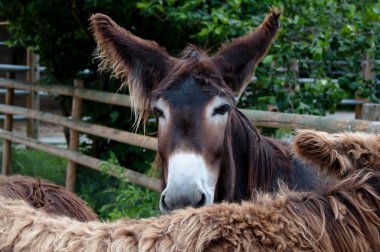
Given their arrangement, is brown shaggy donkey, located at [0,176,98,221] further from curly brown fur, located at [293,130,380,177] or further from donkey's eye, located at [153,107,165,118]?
curly brown fur, located at [293,130,380,177]

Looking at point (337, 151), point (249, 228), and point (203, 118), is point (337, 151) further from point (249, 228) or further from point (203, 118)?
point (203, 118)

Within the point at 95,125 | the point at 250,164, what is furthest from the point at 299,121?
the point at 95,125

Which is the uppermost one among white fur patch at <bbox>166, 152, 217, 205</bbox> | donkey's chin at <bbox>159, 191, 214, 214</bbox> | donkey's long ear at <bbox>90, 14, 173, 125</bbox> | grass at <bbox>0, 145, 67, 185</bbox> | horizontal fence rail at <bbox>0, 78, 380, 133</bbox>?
donkey's long ear at <bbox>90, 14, 173, 125</bbox>

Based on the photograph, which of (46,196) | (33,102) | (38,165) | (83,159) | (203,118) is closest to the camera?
(46,196)

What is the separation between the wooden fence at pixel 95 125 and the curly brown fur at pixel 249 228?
7.42 ft

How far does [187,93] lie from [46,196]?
94 cm

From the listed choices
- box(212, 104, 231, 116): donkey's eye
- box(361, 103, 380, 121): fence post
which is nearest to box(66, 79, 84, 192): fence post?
box(361, 103, 380, 121): fence post

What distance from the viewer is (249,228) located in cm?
160

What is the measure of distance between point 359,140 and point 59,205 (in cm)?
166

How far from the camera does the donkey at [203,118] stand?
3.08 metres

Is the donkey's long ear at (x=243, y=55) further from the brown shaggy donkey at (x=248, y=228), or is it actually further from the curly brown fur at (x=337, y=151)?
the brown shaggy donkey at (x=248, y=228)

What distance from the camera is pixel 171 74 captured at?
343cm

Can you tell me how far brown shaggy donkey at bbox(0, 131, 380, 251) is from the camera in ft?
5.16

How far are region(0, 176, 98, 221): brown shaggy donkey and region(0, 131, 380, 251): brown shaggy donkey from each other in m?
1.14
